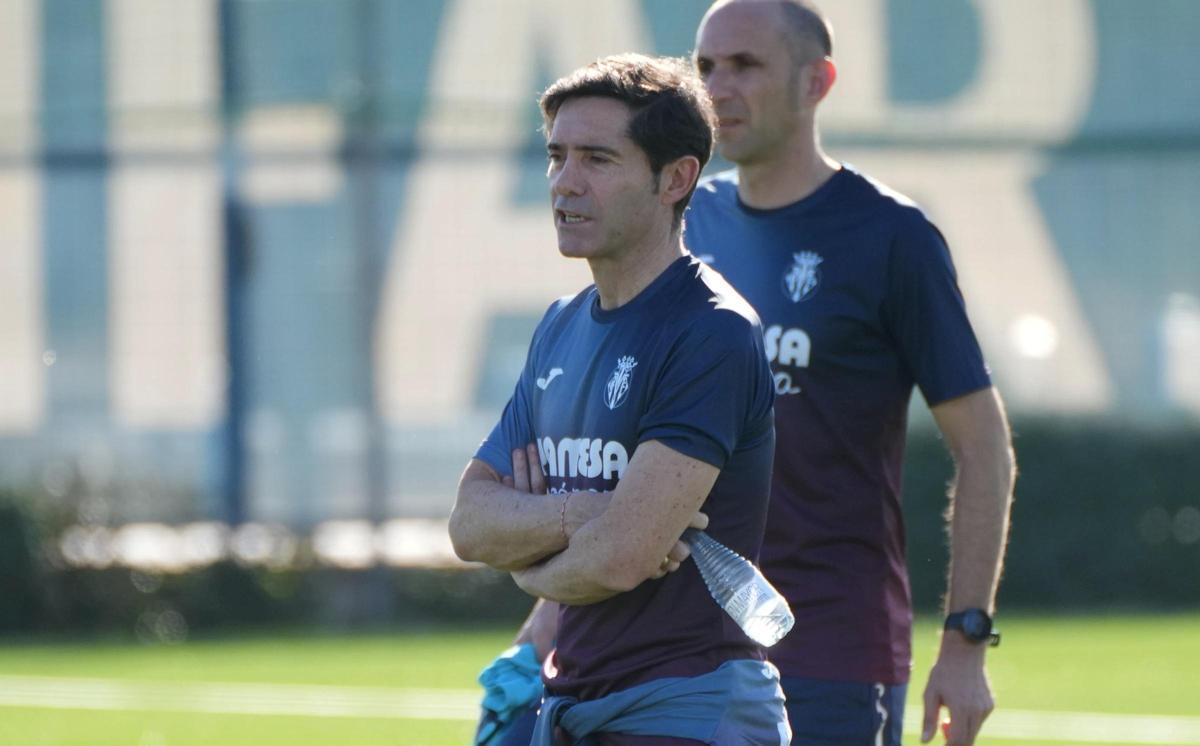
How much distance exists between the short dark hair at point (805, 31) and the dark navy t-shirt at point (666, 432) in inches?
54.1

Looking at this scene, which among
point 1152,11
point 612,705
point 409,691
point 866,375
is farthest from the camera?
point 1152,11

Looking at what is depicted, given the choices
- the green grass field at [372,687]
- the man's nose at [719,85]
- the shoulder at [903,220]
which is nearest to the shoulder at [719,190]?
the man's nose at [719,85]

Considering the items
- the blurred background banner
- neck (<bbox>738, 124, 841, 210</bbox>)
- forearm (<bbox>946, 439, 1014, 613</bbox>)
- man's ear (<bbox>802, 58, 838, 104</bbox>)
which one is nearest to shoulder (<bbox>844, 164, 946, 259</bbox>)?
neck (<bbox>738, 124, 841, 210</bbox>)

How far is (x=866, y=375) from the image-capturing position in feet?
16.4

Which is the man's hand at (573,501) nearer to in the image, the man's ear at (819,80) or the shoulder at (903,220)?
the shoulder at (903,220)

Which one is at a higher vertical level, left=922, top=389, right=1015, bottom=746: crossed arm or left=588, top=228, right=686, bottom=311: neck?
left=588, top=228, right=686, bottom=311: neck

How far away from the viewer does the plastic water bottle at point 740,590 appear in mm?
3803

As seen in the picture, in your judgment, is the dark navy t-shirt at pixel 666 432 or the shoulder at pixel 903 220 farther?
the shoulder at pixel 903 220

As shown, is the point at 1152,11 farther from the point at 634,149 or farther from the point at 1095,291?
the point at 634,149

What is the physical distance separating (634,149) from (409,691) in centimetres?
864

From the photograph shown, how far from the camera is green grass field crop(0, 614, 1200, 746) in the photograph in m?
10.5

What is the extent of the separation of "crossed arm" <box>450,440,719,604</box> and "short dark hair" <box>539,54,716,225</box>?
0.62 metres

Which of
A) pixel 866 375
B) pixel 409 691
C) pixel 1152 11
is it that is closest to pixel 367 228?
pixel 409 691

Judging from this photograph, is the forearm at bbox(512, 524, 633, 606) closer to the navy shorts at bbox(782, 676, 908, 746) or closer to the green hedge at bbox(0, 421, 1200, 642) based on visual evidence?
the navy shorts at bbox(782, 676, 908, 746)
